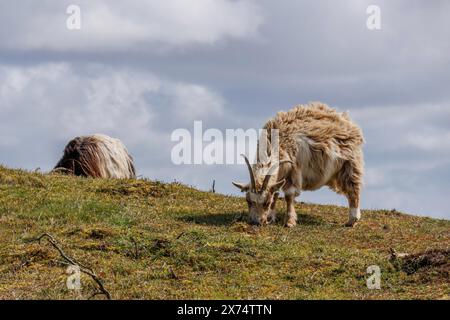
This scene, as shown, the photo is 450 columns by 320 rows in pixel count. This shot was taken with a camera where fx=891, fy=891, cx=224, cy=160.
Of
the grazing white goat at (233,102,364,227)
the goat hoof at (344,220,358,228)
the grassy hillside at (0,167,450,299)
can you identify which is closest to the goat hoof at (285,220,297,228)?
the grazing white goat at (233,102,364,227)

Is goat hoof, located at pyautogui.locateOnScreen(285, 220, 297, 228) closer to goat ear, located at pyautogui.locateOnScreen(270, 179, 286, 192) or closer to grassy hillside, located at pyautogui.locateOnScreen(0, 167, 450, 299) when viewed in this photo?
grassy hillside, located at pyautogui.locateOnScreen(0, 167, 450, 299)

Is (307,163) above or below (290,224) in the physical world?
above

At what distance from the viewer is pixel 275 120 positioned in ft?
75.6

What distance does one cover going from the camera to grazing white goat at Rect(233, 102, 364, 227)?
21672 mm

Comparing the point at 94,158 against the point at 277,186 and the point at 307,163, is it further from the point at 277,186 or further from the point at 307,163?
→ the point at 277,186

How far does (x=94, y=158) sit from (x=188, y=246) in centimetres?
1481

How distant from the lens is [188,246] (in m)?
17.0

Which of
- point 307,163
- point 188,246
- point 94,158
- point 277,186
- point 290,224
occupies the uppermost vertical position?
point 94,158

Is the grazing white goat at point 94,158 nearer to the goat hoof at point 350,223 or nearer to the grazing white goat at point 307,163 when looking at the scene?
the grazing white goat at point 307,163

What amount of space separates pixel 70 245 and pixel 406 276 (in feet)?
21.4

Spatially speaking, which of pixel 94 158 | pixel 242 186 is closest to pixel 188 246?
pixel 242 186
